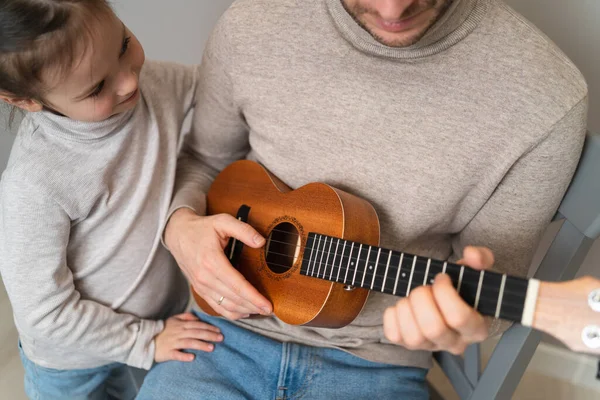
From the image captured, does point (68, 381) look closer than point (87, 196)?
No

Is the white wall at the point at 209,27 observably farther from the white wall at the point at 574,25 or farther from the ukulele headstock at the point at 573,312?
the ukulele headstock at the point at 573,312

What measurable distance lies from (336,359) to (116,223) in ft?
1.56

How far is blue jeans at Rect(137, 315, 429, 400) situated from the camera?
3.10 ft

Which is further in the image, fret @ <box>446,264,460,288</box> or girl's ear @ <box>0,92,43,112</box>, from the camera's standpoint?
girl's ear @ <box>0,92,43,112</box>

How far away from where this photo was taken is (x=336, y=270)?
2.70 ft

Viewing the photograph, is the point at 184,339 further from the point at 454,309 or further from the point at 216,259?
the point at 454,309

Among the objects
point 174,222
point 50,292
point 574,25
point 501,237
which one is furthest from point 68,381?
point 574,25

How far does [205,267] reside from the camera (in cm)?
95

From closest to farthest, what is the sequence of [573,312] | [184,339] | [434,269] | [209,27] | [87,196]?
[573,312] → [434,269] → [87,196] → [184,339] → [209,27]

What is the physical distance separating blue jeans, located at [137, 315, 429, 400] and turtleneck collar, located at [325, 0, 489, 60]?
533mm

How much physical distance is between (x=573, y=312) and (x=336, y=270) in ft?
1.13

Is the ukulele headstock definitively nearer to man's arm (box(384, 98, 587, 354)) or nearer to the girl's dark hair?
man's arm (box(384, 98, 587, 354))

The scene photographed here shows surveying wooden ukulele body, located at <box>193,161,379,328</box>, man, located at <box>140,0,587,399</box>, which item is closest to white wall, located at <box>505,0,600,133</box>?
man, located at <box>140,0,587,399</box>

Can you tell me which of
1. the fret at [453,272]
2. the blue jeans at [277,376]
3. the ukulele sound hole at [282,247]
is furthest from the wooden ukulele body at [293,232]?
the fret at [453,272]
